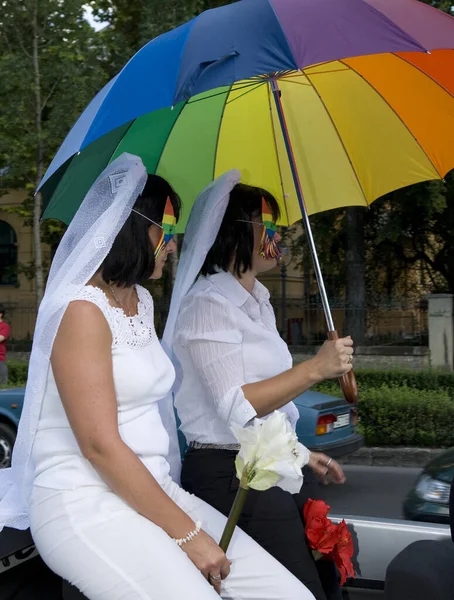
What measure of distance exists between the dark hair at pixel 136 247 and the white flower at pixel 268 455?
574 mm

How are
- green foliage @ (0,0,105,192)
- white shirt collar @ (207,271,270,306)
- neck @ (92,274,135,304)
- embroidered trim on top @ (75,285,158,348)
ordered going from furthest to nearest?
green foliage @ (0,0,105,192)
white shirt collar @ (207,271,270,306)
neck @ (92,274,135,304)
embroidered trim on top @ (75,285,158,348)

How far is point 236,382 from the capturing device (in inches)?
95.2

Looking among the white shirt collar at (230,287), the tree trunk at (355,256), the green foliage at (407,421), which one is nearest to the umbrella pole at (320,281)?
the white shirt collar at (230,287)

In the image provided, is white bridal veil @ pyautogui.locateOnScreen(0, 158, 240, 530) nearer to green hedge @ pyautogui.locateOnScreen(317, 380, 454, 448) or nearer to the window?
green hedge @ pyautogui.locateOnScreen(317, 380, 454, 448)

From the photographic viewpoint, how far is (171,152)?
10.9 ft

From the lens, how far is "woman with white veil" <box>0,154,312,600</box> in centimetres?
186

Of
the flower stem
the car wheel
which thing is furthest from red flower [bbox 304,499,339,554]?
the car wheel

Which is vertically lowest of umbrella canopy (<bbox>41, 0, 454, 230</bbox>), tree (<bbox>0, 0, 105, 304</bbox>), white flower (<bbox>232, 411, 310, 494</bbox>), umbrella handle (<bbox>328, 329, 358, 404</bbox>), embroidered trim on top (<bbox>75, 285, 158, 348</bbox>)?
white flower (<bbox>232, 411, 310, 494</bbox>)

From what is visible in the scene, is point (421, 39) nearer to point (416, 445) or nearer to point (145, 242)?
point (145, 242)

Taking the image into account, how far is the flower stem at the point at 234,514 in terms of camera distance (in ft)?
6.47

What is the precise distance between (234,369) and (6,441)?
22.6ft

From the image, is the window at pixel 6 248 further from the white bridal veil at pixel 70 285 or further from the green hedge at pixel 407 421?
the white bridal veil at pixel 70 285

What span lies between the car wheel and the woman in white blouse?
6.52 metres

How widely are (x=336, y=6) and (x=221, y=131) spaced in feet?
3.73
